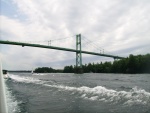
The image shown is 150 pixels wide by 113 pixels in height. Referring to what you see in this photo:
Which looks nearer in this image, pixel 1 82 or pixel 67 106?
pixel 1 82

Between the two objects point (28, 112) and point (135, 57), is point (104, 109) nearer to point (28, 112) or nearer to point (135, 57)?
point (28, 112)

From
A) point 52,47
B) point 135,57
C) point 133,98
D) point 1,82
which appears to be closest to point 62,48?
point 52,47

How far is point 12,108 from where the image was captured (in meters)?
6.92

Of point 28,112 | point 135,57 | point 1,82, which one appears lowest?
point 28,112

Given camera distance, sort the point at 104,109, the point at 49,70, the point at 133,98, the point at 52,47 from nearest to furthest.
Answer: the point at 104,109 → the point at 133,98 → the point at 52,47 → the point at 49,70

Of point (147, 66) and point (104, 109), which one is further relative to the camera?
point (147, 66)

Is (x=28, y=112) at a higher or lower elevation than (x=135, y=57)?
lower

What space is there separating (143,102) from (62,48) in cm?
5095

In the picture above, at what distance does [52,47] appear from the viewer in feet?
188

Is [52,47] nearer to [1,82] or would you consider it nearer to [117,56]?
[117,56]

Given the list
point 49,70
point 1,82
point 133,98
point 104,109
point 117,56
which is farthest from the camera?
point 49,70

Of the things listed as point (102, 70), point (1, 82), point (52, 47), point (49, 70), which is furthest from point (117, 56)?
point (1, 82)

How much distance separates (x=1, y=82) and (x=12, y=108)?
6161 mm

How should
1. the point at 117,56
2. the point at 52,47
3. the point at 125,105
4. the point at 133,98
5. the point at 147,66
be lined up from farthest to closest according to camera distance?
1. the point at 117,56
2. the point at 52,47
3. the point at 147,66
4. the point at 133,98
5. the point at 125,105
